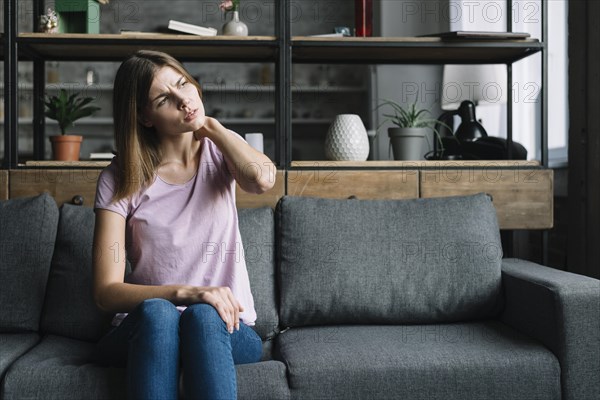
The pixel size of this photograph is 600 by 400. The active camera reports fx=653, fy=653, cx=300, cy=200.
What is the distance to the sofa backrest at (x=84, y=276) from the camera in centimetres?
188

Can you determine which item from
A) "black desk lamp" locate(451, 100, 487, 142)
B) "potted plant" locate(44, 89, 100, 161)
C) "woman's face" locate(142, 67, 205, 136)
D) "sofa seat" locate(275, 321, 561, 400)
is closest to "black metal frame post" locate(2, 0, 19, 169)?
"potted plant" locate(44, 89, 100, 161)

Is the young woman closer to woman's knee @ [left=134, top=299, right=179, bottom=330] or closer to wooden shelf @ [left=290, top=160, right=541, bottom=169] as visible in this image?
woman's knee @ [left=134, top=299, right=179, bottom=330]

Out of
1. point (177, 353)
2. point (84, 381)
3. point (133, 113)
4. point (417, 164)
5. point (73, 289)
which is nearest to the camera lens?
point (177, 353)

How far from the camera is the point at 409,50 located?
96.7 inches

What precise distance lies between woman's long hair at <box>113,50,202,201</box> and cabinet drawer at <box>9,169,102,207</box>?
Result: 0.66m

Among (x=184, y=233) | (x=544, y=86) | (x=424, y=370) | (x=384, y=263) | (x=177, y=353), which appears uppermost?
(x=544, y=86)

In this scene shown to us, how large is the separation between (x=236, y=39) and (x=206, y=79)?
9.94ft

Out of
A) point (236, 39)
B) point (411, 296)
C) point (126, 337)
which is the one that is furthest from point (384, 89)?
point (126, 337)

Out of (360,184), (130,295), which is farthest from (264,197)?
(130,295)

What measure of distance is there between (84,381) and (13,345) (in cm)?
36

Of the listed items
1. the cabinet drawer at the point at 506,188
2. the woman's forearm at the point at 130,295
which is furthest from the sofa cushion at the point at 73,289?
the cabinet drawer at the point at 506,188

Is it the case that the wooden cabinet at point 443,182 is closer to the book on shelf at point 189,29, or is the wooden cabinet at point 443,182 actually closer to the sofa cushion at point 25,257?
the book on shelf at point 189,29

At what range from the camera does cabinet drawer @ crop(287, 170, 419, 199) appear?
230cm

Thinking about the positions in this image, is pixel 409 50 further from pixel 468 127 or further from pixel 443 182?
pixel 443 182
